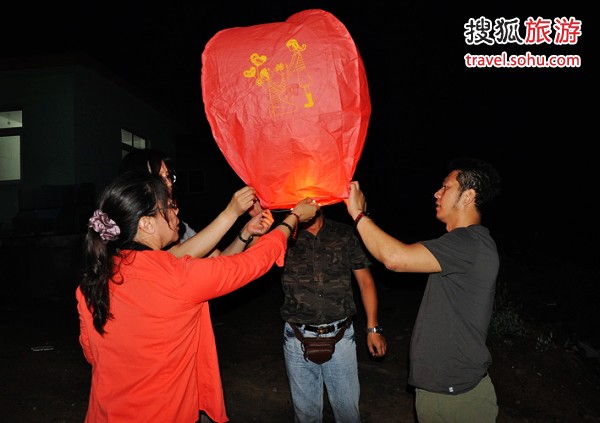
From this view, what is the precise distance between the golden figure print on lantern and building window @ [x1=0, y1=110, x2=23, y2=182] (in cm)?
982

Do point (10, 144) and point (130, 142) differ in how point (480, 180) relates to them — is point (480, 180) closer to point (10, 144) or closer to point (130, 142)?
point (130, 142)

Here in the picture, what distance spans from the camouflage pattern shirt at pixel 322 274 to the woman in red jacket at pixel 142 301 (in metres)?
1.17

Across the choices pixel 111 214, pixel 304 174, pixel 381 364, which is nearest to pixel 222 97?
pixel 304 174

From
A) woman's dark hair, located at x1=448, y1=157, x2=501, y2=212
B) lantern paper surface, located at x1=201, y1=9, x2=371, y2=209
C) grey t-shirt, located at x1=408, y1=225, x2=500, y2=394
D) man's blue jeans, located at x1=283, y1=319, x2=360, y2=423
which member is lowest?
man's blue jeans, located at x1=283, y1=319, x2=360, y2=423

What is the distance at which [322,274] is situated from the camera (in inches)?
112

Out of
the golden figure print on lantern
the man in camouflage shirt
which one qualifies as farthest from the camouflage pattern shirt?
the golden figure print on lantern

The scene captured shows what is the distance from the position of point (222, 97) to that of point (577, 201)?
14.4 metres

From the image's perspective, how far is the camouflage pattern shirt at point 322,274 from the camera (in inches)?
110

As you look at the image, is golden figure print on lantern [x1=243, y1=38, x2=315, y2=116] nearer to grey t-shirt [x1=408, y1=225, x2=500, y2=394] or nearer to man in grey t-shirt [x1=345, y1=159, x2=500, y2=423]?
man in grey t-shirt [x1=345, y1=159, x2=500, y2=423]

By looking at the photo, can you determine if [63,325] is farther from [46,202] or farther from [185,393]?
[185,393]

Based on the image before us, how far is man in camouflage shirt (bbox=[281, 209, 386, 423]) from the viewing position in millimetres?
2686

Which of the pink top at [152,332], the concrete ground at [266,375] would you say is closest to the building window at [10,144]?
the concrete ground at [266,375]

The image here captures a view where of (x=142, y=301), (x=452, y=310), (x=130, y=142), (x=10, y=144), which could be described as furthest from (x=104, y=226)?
(x=130, y=142)

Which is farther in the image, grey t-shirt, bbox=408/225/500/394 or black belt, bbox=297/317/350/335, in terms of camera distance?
black belt, bbox=297/317/350/335
